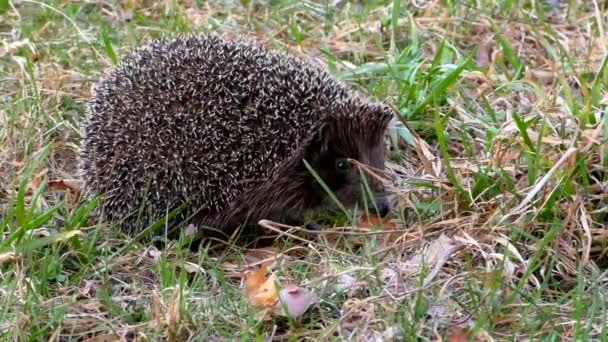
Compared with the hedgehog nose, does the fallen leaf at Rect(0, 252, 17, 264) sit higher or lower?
higher

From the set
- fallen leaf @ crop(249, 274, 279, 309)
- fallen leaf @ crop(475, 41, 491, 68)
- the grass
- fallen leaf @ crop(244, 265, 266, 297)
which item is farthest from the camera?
fallen leaf @ crop(475, 41, 491, 68)

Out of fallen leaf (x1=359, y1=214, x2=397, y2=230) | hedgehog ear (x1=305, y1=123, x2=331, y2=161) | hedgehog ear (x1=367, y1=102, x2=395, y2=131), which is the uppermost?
hedgehog ear (x1=367, y1=102, x2=395, y2=131)

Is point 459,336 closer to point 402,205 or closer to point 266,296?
point 266,296

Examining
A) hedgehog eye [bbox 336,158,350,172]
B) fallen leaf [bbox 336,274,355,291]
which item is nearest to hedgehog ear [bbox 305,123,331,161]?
hedgehog eye [bbox 336,158,350,172]

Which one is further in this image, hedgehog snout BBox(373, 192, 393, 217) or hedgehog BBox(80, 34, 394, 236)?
hedgehog snout BBox(373, 192, 393, 217)

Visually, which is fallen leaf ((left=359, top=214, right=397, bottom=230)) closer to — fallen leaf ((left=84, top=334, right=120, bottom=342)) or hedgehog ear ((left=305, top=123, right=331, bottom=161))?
hedgehog ear ((left=305, top=123, right=331, bottom=161))

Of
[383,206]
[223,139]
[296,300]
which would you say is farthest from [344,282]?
[223,139]
